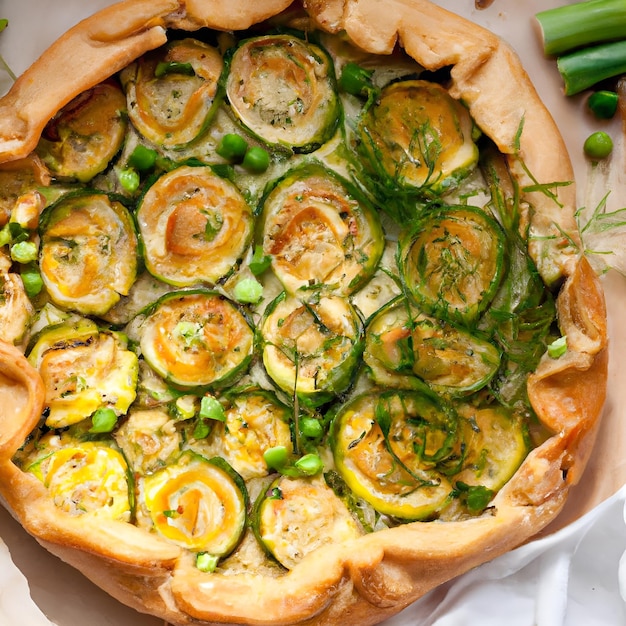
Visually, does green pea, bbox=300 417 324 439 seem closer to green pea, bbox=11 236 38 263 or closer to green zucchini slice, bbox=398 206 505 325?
green zucchini slice, bbox=398 206 505 325

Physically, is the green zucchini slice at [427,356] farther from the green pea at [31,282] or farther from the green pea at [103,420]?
the green pea at [31,282]

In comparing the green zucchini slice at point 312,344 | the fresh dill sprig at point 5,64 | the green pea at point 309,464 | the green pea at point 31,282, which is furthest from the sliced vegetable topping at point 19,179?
the green pea at point 309,464

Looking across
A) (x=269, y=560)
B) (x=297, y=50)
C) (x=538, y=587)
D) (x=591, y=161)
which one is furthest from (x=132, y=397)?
(x=591, y=161)

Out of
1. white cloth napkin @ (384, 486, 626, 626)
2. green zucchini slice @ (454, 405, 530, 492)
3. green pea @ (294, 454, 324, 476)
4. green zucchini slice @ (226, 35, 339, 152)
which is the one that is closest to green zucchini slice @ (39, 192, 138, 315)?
green zucchini slice @ (226, 35, 339, 152)

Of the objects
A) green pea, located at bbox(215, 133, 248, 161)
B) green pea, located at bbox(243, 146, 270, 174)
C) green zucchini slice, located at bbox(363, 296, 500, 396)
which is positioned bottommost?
green zucchini slice, located at bbox(363, 296, 500, 396)

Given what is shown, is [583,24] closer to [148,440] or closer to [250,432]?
[250,432]

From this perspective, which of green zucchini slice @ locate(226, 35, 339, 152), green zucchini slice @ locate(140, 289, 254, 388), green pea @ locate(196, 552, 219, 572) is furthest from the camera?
green zucchini slice @ locate(226, 35, 339, 152)
